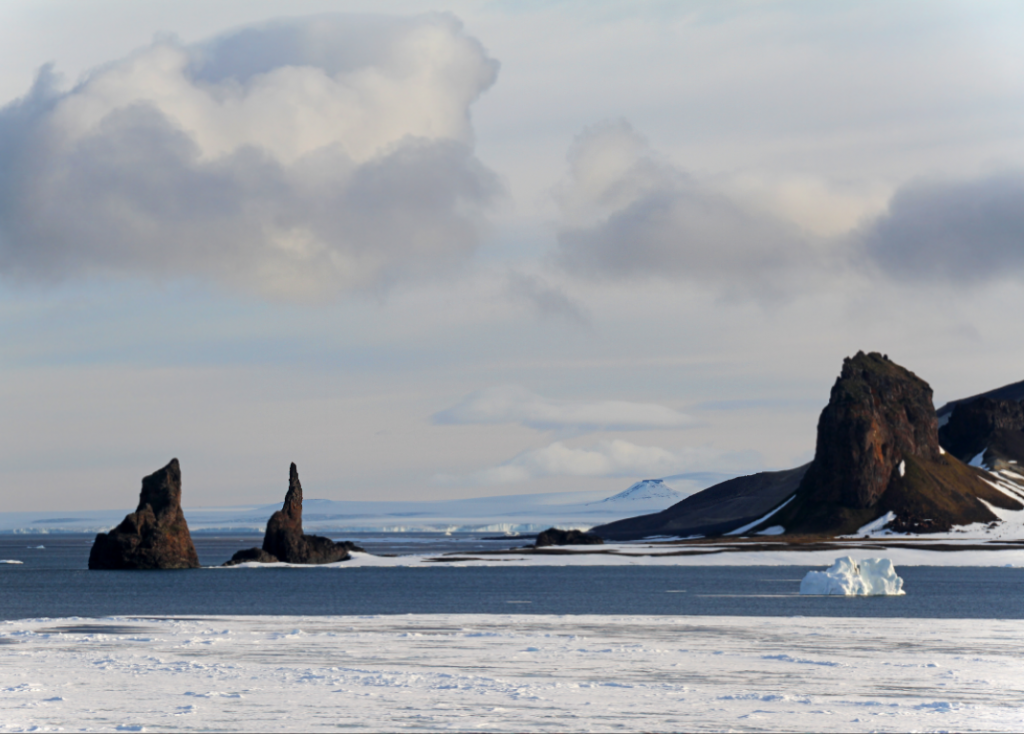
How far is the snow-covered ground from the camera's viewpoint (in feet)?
110

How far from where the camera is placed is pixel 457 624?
65.9 m

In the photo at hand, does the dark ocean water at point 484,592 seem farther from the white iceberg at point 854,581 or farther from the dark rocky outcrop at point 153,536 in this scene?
the dark rocky outcrop at point 153,536

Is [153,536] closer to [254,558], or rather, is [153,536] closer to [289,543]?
[254,558]

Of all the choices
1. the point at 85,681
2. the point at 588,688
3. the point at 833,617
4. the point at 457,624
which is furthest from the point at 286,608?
the point at 588,688

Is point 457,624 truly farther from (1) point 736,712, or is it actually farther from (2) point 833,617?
(1) point 736,712

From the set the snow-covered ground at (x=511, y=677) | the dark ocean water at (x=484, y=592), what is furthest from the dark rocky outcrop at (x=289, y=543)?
the snow-covered ground at (x=511, y=677)

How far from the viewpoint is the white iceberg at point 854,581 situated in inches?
3814

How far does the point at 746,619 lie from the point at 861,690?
103 ft

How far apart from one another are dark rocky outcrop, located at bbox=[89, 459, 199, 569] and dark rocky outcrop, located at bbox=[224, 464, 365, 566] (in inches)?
353

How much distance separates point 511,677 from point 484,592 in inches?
2583

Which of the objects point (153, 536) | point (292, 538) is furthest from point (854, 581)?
point (153, 536)

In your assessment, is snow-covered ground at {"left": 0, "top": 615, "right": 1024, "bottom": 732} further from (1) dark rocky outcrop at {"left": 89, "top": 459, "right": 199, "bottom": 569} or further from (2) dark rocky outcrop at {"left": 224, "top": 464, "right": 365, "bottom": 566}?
(2) dark rocky outcrop at {"left": 224, "top": 464, "right": 365, "bottom": 566}

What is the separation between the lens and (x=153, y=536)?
15112 centimetres

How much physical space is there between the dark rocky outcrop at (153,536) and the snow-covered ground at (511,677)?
86.8 m
